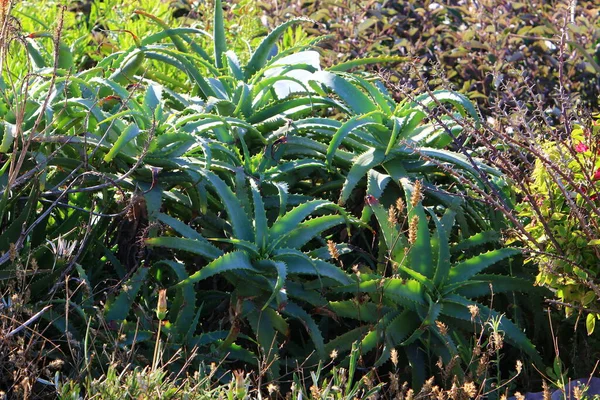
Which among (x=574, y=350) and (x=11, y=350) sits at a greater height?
(x=11, y=350)

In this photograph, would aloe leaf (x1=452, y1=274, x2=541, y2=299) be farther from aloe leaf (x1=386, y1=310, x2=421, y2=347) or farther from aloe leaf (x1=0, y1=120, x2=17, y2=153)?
aloe leaf (x1=0, y1=120, x2=17, y2=153)

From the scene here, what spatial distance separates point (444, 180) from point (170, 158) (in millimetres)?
1082

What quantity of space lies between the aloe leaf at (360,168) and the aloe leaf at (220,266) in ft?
1.54

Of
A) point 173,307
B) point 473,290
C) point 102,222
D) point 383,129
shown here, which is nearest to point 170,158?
point 102,222

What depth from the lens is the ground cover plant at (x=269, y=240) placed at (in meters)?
2.57

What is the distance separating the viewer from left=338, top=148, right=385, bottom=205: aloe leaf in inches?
116

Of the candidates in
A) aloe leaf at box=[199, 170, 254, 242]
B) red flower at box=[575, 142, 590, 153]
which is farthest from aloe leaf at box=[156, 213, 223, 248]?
red flower at box=[575, 142, 590, 153]

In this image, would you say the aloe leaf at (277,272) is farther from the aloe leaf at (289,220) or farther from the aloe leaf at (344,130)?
the aloe leaf at (344,130)

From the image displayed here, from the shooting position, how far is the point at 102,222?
2.92 m

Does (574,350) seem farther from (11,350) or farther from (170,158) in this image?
(11,350)

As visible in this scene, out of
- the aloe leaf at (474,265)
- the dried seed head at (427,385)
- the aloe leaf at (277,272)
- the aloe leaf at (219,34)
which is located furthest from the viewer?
the aloe leaf at (219,34)

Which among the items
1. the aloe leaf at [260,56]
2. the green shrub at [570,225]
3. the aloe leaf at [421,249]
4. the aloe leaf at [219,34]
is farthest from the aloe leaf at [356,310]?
the aloe leaf at [219,34]

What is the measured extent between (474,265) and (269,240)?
66cm

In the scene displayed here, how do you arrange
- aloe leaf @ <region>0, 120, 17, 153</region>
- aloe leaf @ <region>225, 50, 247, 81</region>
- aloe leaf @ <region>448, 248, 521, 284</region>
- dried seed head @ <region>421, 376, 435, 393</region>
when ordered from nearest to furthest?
Answer: 1. dried seed head @ <region>421, 376, 435, 393</region>
2. aloe leaf @ <region>0, 120, 17, 153</region>
3. aloe leaf @ <region>448, 248, 521, 284</region>
4. aloe leaf @ <region>225, 50, 247, 81</region>
